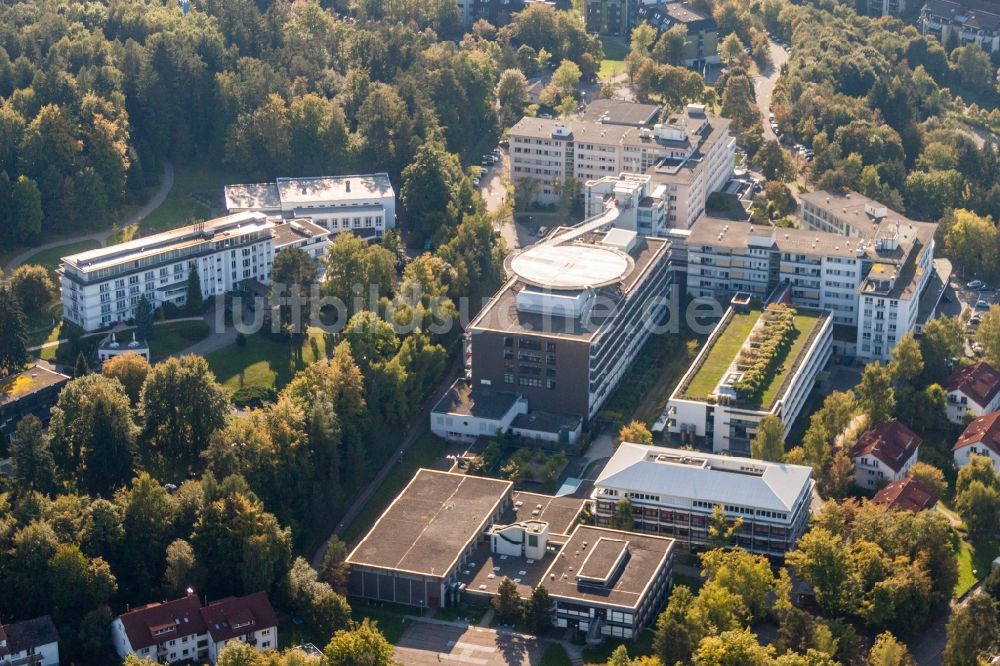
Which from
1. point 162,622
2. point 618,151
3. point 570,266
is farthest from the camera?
point 618,151

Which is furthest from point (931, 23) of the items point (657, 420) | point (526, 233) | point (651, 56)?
point (657, 420)

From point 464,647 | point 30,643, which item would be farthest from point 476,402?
point 30,643

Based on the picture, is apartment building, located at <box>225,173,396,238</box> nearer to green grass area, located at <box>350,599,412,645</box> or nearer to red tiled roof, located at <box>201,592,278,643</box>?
green grass area, located at <box>350,599,412,645</box>

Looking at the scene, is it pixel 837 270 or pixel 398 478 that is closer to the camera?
pixel 398 478

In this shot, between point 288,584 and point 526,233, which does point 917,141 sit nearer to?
point 526,233

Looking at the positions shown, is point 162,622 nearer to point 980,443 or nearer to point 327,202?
point 327,202

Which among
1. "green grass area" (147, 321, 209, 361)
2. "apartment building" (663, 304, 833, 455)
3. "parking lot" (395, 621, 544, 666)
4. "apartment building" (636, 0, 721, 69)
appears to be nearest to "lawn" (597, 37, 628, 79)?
"apartment building" (636, 0, 721, 69)

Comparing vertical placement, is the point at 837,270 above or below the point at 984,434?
above
